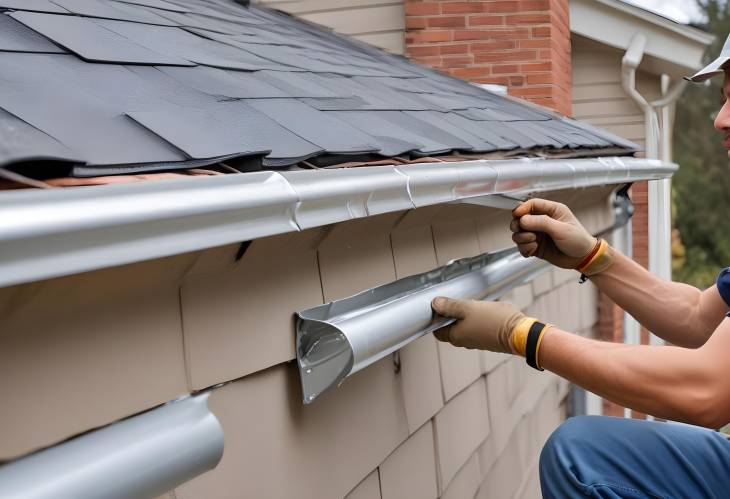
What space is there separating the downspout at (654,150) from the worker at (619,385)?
4.76 m

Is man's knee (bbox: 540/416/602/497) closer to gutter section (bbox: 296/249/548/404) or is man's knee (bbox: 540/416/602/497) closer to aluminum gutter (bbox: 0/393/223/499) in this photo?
gutter section (bbox: 296/249/548/404)

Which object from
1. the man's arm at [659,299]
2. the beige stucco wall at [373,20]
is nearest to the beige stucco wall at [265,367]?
the man's arm at [659,299]

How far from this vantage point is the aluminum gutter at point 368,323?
1.97 m

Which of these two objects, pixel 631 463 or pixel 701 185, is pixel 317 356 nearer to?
pixel 631 463

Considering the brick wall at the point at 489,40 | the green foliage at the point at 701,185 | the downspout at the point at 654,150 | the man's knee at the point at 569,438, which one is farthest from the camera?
the green foliage at the point at 701,185

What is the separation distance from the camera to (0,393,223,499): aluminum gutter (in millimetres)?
1238

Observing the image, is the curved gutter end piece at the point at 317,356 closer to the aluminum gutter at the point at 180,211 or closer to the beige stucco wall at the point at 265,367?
the beige stucco wall at the point at 265,367

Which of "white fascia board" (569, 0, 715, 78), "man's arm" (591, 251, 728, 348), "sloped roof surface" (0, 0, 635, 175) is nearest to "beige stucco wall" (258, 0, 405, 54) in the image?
"white fascia board" (569, 0, 715, 78)

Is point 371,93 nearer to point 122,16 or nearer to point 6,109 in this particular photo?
point 122,16

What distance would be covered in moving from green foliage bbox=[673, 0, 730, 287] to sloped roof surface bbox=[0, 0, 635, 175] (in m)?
27.5

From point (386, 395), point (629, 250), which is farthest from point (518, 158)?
point (629, 250)

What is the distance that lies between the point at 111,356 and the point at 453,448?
74.7 inches

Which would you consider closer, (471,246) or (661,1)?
(471,246)

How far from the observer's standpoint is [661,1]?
37.6 m
